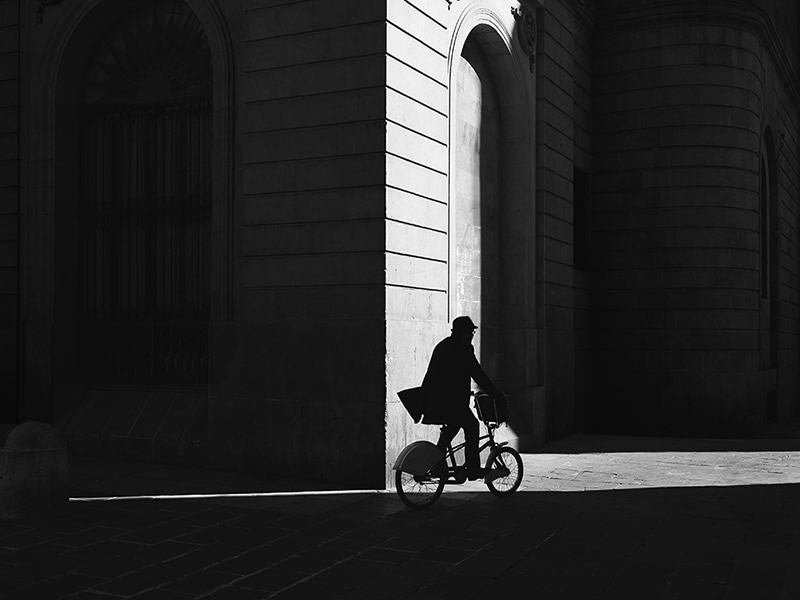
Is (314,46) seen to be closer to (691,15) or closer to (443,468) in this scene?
(443,468)

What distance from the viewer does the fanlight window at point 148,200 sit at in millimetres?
13320

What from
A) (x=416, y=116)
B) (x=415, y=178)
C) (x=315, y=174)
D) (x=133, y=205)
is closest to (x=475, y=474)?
(x=415, y=178)

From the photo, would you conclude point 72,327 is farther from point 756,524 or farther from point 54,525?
point 756,524

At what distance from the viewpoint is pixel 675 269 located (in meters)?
19.1

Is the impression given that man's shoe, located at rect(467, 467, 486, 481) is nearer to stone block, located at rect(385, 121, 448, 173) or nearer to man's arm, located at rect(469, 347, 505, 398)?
man's arm, located at rect(469, 347, 505, 398)

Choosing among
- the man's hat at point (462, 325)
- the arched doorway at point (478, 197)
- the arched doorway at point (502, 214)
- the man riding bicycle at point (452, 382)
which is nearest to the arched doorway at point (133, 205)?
the arched doorway at point (478, 197)

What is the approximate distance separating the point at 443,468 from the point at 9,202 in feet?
27.1

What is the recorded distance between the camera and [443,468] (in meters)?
9.81

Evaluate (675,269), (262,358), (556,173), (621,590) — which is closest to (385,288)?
(262,358)

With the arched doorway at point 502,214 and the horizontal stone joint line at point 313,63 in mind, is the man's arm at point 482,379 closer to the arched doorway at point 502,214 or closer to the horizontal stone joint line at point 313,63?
the horizontal stone joint line at point 313,63

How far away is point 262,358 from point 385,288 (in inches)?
75.7

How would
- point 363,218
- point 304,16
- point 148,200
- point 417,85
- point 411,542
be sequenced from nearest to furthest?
point 411,542 < point 363,218 < point 304,16 < point 417,85 < point 148,200

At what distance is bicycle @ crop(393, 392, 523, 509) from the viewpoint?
9633mm

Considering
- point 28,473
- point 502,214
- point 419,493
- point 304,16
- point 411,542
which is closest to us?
point 411,542
